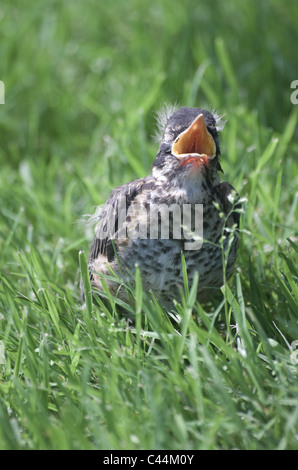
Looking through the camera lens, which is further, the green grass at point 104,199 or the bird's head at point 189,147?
the bird's head at point 189,147

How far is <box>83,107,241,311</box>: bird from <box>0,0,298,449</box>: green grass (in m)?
0.13

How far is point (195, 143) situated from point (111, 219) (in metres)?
0.54

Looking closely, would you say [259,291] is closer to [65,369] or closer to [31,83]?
[65,369]

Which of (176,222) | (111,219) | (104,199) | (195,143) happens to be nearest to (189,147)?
(195,143)

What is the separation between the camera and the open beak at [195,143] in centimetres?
256

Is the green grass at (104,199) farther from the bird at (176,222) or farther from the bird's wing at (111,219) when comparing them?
the bird's wing at (111,219)

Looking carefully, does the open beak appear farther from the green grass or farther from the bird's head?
the green grass

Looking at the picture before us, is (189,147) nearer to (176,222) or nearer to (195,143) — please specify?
(195,143)

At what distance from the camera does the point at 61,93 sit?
5.18 meters

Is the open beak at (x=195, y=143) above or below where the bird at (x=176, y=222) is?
above

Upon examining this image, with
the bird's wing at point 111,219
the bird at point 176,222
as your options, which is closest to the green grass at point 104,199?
the bird at point 176,222

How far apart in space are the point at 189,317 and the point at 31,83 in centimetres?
345

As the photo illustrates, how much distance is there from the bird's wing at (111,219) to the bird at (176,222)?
4 cm

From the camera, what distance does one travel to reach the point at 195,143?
2.65 meters
